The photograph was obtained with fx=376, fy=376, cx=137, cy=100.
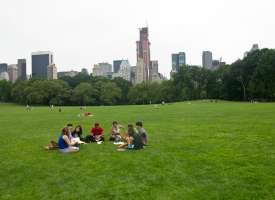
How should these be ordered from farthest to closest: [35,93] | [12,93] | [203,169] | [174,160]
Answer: [12,93] < [35,93] < [174,160] < [203,169]

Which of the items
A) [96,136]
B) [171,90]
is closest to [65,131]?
[96,136]

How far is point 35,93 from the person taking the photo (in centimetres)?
11931

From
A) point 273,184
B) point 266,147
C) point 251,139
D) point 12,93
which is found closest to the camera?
point 273,184

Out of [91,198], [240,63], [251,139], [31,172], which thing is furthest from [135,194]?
[240,63]

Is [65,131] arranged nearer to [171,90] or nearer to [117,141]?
[117,141]

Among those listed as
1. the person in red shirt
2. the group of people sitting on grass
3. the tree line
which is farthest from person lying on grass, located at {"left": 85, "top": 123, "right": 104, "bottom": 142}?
the tree line

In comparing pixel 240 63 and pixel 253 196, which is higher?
pixel 240 63

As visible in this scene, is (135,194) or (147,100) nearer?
(135,194)

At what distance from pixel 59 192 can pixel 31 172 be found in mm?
2783

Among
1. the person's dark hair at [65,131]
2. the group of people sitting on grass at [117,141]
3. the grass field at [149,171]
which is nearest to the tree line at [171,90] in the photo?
the group of people sitting on grass at [117,141]

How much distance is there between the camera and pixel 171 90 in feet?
384

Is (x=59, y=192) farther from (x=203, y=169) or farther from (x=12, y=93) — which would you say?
(x=12, y=93)

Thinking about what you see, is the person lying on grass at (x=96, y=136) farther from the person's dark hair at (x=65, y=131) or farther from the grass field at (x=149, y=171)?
the person's dark hair at (x=65, y=131)

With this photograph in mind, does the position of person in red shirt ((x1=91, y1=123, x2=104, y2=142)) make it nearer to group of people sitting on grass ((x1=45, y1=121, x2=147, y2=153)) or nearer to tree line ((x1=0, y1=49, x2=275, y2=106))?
group of people sitting on grass ((x1=45, y1=121, x2=147, y2=153))
